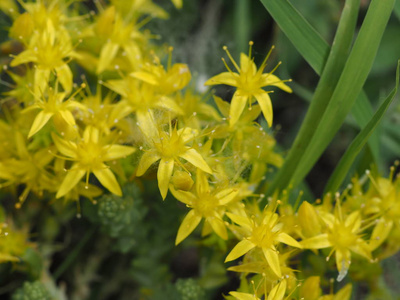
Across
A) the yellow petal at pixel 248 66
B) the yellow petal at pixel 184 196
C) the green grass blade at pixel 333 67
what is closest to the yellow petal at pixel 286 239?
the yellow petal at pixel 184 196

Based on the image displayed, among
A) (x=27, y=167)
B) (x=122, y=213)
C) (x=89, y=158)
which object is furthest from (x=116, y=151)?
(x=27, y=167)

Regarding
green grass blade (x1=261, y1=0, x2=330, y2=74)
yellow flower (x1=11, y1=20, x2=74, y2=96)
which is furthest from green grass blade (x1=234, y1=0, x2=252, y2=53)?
yellow flower (x1=11, y1=20, x2=74, y2=96)

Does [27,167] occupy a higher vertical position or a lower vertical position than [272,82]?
lower

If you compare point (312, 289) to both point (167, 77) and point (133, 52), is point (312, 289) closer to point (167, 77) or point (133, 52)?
point (167, 77)

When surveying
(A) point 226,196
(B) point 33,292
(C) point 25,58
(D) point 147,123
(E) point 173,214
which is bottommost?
(B) point 33,292

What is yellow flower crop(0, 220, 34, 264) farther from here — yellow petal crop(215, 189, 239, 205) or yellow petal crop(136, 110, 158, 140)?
yellow petal crop(215, 189, 239, 205)

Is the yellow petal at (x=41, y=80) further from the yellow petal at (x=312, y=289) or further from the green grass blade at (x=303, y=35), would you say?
the yellow petal at (x=312, y=289)
